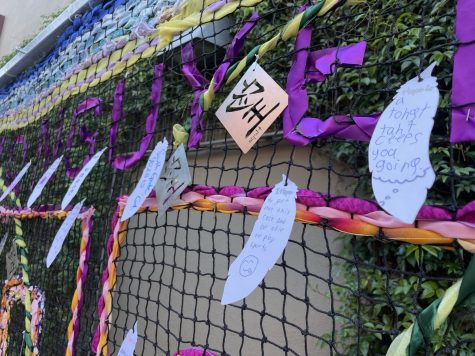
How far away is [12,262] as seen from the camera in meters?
A: 2.08

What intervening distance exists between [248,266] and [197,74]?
2.08 feet

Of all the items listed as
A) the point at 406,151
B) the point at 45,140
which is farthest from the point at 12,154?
the point at 406,151

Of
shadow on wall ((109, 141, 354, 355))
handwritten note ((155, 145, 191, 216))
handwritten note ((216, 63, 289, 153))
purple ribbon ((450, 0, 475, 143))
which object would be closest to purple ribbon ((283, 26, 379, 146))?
handwritten note ((216, 63, 289, 153))

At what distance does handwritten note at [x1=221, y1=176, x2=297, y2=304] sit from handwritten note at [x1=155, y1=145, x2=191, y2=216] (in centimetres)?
28

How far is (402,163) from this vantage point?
0.50 m

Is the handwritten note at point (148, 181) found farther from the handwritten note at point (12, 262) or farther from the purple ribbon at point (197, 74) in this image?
the handwritten note at point (12, 262)

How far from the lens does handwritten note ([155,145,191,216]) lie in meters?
A: 0.90

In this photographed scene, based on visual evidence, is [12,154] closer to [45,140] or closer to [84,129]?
[45,140]

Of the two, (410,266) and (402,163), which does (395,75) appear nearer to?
(410,266)

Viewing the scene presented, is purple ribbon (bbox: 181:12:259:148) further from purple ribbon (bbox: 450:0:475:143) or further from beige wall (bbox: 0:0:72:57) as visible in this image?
beige wall (bbox: 0:0:72:57)

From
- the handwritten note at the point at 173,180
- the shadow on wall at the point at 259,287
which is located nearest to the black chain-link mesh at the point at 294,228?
the shadow on wall at the point at 259,287

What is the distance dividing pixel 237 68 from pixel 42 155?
147cm

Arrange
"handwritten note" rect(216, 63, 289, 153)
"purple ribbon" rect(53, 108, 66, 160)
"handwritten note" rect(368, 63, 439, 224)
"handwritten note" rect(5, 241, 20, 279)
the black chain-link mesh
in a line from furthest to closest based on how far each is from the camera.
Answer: "handwritten note" rect(5, 241, 20, 279), "purple ribbon" rect(53, 108, 66, 160), the black chain-link mesh, "handwritten note" rect(216, 63, 289, 153), "handwritten note" rect(368, 63, 439, 224)

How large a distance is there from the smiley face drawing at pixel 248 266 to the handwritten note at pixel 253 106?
0.24 metres
